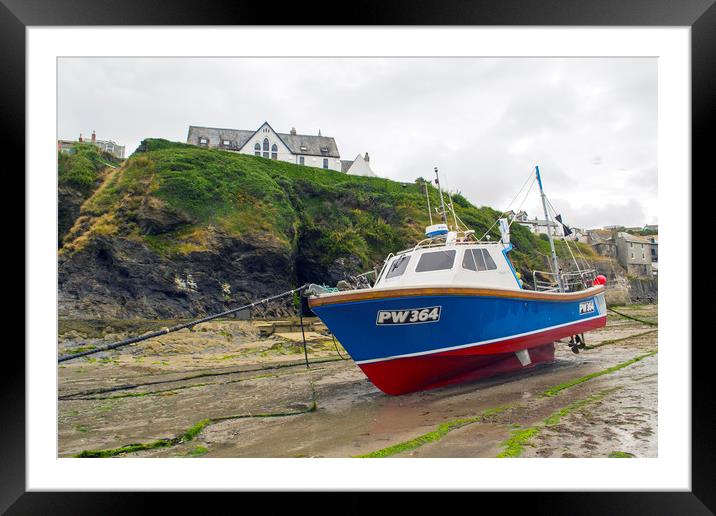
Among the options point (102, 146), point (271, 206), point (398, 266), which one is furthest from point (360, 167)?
point (398, 266)

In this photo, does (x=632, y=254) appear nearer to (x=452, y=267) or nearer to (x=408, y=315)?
(x=452, y=267)

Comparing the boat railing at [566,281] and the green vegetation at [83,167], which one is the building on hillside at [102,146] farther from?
the boat railing at [566,281]

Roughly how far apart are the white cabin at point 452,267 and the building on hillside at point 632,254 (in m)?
4.13

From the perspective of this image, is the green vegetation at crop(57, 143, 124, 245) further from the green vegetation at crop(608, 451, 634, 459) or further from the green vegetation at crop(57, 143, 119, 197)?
the green vegetation at crop(608, 451, 634, 459)

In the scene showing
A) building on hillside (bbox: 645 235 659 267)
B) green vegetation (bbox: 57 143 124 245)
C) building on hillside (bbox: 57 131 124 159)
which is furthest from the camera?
building on hillside (bbox: 57 131 124 159)

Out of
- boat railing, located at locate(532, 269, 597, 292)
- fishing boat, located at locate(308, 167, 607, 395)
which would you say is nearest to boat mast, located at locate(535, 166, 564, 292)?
boat railing, located at locate(532, 269, 597, 292)

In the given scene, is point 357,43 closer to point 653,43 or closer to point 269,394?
point 653,43

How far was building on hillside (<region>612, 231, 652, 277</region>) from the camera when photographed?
987cm

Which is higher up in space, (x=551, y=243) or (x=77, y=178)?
(x=77, y=178)

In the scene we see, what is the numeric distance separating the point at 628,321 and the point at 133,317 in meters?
15.3

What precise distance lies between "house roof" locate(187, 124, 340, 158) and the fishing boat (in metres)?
16.9

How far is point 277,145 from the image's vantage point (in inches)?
918

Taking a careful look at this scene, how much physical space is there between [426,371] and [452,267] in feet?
4.93

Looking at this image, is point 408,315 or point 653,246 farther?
point 653,246
